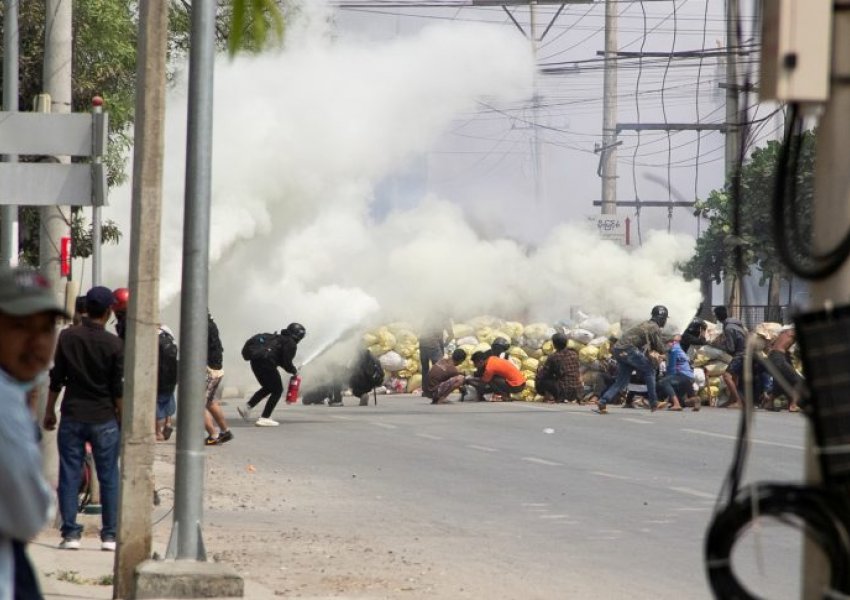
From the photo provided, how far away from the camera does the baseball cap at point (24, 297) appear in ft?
13.5

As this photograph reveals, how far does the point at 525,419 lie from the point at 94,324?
15073 mm

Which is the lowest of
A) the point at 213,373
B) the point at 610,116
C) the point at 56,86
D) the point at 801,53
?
the point at 213,373

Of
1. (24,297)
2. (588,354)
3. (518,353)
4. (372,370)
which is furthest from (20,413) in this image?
(518,353)

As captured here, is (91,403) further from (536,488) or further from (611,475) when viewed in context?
(611,475)

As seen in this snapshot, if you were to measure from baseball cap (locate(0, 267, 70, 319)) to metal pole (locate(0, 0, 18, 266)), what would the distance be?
1401cm

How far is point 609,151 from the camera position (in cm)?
4712

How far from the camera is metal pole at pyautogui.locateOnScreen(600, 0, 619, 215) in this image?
45.5 m

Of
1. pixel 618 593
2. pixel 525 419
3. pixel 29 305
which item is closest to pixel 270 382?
pixel 525 419

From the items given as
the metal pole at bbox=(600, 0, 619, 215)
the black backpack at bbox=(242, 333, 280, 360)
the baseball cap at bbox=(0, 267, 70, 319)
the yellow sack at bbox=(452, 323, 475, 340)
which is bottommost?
the yellow sack at bbox=(452, 323, 475, 340)

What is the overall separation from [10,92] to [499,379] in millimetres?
15067

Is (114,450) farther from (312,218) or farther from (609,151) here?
(609,151)

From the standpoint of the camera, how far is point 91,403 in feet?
37.2

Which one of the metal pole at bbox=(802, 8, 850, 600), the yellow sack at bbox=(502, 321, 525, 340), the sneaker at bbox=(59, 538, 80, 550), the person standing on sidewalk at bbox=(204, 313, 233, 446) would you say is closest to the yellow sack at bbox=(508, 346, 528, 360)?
the yellow sack at bbox=(502, 321, 525, 340)

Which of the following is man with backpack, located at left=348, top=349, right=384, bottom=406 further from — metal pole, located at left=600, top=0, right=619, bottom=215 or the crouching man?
metal pole, located at left=600, top=0, right=619, bottom=215
